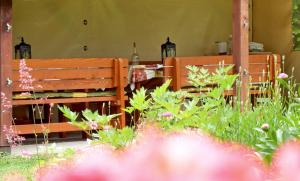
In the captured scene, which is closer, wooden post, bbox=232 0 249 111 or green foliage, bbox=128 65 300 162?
green foliage, bbox=128 65 300 162

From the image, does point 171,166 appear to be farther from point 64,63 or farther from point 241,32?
point 241,32

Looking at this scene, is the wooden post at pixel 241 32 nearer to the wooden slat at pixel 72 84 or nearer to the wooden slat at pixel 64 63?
the wooden slat at pixel 72 84

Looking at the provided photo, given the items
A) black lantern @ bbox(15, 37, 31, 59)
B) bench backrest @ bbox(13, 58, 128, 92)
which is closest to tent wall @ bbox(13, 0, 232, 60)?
black lantern @ bbox(15, 37, 31, 59)

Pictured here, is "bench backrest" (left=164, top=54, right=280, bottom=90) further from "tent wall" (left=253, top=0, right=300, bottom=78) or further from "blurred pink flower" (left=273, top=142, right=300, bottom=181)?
→ "blurred pink flower" (left=273, top=142, right=300, bottom=181)

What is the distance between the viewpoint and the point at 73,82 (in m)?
7.14

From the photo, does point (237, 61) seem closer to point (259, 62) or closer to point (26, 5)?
point (259, 62)

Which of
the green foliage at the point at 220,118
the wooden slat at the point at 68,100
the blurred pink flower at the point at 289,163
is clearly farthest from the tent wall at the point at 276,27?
the blurred pink flower at the point at 289,163

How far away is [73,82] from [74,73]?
0.11m

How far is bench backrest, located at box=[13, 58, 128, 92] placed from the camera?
6961 mm

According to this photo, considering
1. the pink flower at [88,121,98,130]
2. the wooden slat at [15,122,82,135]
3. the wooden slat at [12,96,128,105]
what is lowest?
the wooden slat at [15,122,82,135]

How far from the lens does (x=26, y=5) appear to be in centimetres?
940

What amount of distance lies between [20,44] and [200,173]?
874 cm

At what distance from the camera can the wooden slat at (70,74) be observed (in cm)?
697

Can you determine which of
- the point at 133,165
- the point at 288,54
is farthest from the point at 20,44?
the point at 133,165
